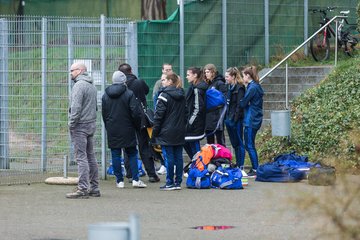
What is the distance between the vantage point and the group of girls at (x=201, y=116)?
15.2m

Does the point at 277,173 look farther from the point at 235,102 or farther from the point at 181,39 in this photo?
the point at 181,39

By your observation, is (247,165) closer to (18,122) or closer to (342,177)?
(18,122)

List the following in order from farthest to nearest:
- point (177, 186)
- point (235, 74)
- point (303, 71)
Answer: point (303, 71)
point (235, 74)
point (177, 186)

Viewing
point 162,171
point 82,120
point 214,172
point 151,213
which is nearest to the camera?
point 151,213

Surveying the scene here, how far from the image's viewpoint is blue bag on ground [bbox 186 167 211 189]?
1545cm

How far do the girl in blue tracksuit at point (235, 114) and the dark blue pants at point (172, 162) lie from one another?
7.97 feet

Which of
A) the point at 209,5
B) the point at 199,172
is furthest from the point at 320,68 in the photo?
the point at 199,172

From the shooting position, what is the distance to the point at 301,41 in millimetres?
24156

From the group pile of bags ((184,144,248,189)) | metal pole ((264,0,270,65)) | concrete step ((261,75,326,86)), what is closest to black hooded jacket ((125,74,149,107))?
pile of bags ((184,144,248,189))

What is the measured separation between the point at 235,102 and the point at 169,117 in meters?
2.73

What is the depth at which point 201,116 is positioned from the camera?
16.6 metres

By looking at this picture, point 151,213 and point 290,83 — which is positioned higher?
point 290,83

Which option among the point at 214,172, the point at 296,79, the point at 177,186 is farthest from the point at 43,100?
the point at 296,79

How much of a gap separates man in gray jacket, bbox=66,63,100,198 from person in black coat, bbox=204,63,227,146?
357cm
